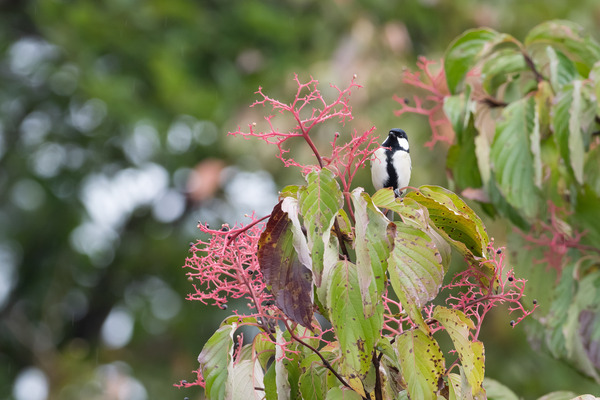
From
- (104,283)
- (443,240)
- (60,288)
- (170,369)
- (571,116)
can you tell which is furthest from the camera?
(104,283)

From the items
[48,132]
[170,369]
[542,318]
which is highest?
[48,132]

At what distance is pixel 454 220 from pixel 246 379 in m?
0.44

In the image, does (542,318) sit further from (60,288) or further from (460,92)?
(60,288)

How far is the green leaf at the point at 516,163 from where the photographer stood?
199 centimetres

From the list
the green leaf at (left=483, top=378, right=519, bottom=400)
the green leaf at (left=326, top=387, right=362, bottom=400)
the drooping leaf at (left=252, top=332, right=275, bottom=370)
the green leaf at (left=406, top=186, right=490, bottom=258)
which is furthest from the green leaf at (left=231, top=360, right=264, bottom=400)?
the green leaf at (left=483, top=378, right=519, bottom=400)

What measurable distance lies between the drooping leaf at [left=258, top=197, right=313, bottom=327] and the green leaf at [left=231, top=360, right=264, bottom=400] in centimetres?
18

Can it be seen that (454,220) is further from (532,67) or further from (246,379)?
(532,67)

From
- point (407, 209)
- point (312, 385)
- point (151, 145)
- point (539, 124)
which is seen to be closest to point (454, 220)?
point (407, 209)

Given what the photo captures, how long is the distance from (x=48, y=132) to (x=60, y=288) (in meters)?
1.69

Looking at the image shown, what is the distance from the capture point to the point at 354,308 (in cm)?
109

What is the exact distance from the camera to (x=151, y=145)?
7258 millimetres

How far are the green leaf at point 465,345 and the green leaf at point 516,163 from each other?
857 millimetres

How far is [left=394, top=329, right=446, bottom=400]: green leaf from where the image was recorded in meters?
1.13

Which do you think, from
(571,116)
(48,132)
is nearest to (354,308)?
(571,116)
